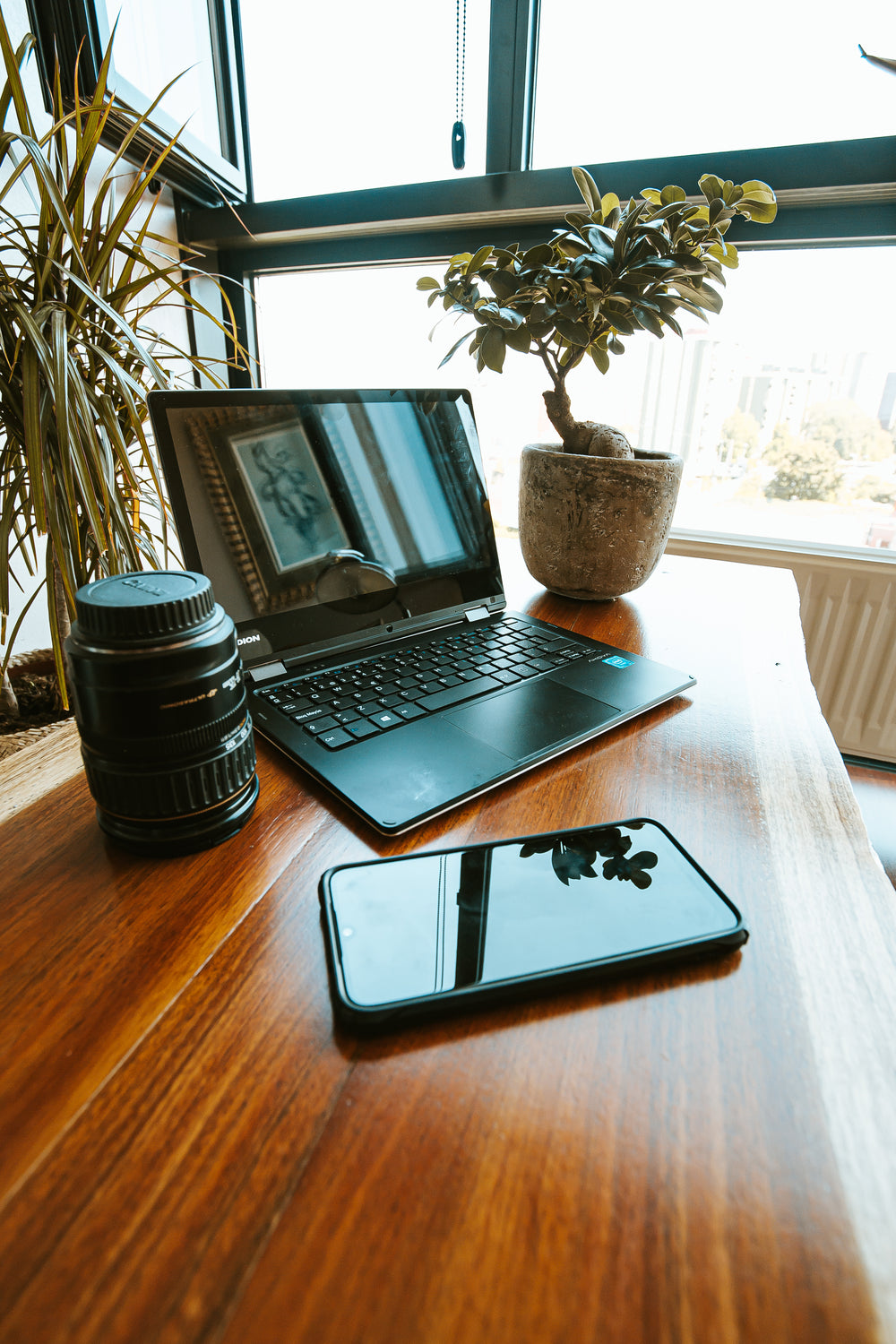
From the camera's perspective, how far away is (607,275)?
719 mm

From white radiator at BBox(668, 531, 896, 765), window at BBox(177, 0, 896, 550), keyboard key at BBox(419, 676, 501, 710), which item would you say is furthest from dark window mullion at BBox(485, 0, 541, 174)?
keyboard key at BBox(419, 676, 501, 710)

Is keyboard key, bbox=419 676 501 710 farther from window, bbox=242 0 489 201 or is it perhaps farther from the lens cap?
window, bbox=242 0 489 201

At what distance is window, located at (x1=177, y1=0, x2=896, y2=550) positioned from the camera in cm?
120

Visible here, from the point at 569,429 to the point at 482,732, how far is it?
55 cm

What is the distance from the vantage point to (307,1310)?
193mm

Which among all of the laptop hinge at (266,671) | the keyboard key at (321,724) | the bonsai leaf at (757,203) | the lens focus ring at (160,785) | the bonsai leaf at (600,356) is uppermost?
the bonsai leaf at (757,203)

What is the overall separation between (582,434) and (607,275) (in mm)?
193

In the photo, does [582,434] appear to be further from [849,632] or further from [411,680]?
[849,632]

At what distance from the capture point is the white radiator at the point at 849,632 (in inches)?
57.9

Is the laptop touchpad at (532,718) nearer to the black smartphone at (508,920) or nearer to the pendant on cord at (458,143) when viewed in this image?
the black smartphone at (508,920)

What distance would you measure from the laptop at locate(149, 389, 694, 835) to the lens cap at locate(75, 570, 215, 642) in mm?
156

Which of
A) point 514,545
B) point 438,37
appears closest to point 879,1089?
point 514,545

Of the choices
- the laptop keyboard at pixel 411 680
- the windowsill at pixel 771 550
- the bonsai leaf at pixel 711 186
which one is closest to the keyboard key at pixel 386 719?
the laptop keyboard at pixel 411 680

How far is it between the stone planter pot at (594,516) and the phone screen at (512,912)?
20.3 inches
